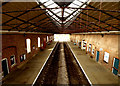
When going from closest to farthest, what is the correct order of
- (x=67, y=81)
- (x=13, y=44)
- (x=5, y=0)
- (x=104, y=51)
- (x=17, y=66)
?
(x=5, y=0) → (x=67, y=81) → (x=13, y=44) → (x=17, y=66) → (x=104, y=51)

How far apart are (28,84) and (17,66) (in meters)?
4.25

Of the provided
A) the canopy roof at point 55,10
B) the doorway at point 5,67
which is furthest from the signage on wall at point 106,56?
the doorway at point 5,67

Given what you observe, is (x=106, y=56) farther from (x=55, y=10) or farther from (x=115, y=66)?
(x=55, y=10)

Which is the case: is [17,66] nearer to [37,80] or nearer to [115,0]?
[37,80]

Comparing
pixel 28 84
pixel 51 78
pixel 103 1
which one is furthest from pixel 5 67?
pixel 103 1

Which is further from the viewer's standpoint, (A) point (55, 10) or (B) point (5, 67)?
(A) point (55, 10)

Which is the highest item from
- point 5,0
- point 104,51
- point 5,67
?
point 5,0

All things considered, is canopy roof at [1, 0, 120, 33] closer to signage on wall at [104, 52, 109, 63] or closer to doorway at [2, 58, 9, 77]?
doorway at [2, 58, 9, 77]

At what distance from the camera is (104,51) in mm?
10586

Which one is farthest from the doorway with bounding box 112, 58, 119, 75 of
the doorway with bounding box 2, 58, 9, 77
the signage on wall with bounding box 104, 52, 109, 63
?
the doorway with bounding box 2, 58, 9, 77

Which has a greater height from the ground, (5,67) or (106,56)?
(106,56)

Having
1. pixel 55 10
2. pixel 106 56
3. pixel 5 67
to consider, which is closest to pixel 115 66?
pixel 106 56

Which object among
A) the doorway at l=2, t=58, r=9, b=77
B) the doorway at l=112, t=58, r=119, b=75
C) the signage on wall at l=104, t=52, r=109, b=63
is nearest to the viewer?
the doorway at l=2, t=58, r=9, b=77

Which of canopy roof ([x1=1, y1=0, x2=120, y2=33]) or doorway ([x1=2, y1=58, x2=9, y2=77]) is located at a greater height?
canopy roof ([x1=1, y1=0, x2=120, y2=33])
